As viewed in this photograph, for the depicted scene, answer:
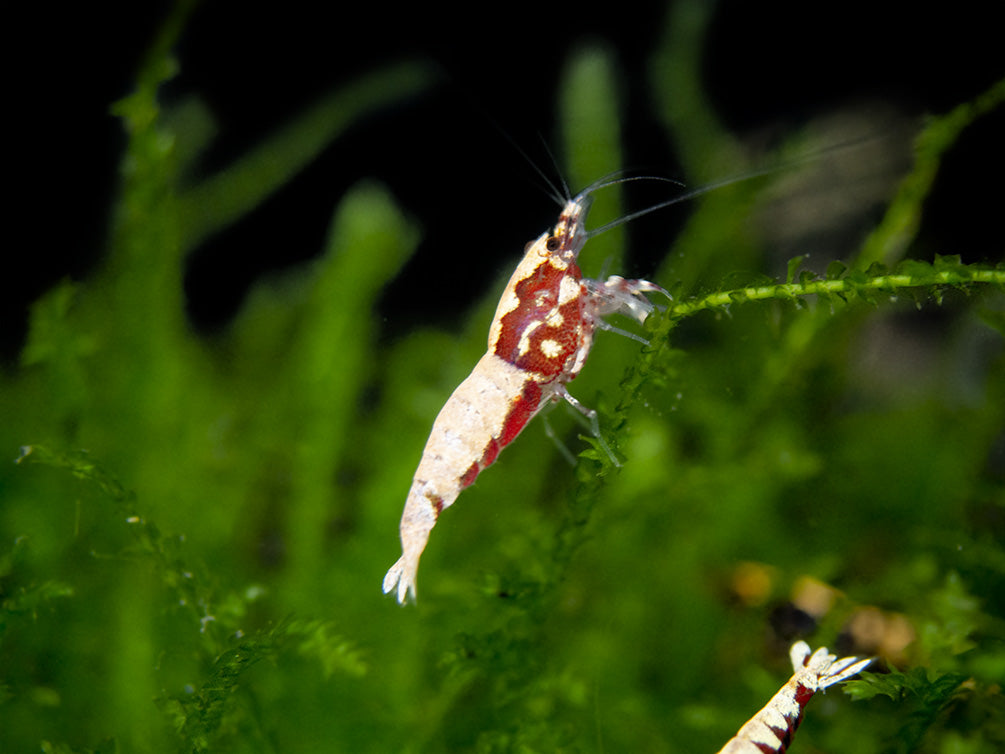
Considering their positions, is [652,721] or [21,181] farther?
[21,181]

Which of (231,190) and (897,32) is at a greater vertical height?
(231,190)

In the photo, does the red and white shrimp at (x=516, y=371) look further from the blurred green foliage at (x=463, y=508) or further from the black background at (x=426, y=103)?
the black background at (x=426, y=103)

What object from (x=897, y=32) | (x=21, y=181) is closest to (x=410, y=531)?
(x=21, y=181)

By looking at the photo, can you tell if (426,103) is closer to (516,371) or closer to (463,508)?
(516,371)

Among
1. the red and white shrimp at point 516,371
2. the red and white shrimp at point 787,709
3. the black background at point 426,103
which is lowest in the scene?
the red and white shrimp at point 787,709

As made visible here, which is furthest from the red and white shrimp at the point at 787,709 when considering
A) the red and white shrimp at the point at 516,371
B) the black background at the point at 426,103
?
the black background at the point at 426,103

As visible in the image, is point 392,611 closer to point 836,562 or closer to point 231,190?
point 836,562
